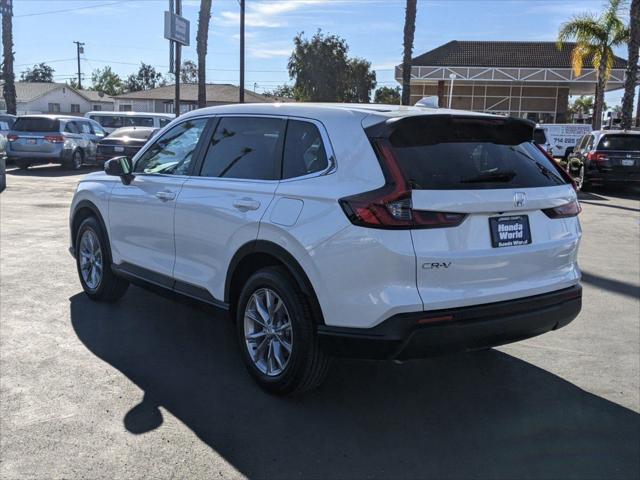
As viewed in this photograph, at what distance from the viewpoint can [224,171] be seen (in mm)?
4422

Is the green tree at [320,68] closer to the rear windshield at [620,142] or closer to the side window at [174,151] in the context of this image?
the rear windshield at [620,142]

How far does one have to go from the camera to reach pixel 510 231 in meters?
3.62

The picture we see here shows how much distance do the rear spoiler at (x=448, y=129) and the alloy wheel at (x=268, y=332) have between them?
47.4 inches

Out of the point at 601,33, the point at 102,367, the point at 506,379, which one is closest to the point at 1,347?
the point at 102,367

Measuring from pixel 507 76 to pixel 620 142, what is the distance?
17.5 m

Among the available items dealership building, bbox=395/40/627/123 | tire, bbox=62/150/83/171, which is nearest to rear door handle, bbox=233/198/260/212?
tire, bbox=62/150/83/171

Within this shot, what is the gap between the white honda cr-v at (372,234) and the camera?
3.33 metres

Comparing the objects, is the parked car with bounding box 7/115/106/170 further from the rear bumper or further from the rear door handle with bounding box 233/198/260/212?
the rear bumper

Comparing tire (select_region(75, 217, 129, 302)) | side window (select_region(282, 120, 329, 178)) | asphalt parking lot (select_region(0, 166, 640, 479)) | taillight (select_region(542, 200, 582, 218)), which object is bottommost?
asphalt parking lot (select_region(0, 166, 640, 479))

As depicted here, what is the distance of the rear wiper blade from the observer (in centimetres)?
354

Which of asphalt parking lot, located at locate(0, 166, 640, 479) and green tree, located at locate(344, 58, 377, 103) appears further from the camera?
green tree, located at locate(344, 58, 377, 103)

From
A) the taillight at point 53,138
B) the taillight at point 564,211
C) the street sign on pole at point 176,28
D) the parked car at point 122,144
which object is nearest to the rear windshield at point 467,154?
the taillight at point 564,211

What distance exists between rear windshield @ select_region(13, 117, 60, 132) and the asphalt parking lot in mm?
15748

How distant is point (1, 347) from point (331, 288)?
2838 mm
